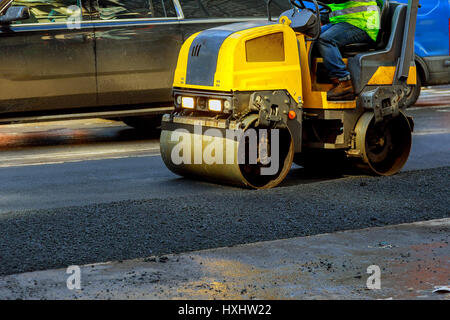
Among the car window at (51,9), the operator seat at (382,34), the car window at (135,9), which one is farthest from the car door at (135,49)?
the operator seat at (382,34)

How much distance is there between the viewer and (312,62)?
910 cm

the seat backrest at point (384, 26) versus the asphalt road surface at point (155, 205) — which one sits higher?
the seat backrest at point (384, 26)

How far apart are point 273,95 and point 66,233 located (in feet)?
8.47

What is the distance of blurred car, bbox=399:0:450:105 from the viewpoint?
1520cm

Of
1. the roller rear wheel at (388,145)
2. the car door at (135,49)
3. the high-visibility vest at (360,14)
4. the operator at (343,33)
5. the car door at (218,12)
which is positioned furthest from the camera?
the car door at (218,12)

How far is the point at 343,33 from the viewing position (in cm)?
912

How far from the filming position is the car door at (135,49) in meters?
11.7

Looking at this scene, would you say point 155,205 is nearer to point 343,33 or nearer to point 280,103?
point 280,103

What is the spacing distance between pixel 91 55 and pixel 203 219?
4.87m

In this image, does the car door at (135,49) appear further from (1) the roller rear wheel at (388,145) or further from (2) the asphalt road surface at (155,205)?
(1) the roller rear wheel at (388,145)

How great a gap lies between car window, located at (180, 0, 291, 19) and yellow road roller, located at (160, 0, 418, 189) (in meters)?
3.07

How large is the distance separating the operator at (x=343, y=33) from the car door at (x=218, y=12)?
3.08m

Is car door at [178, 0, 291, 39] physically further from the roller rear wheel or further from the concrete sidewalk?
the concrete sidewalk

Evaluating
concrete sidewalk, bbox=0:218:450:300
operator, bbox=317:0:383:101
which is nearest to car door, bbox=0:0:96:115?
operator, bbox=317:0:383:101
